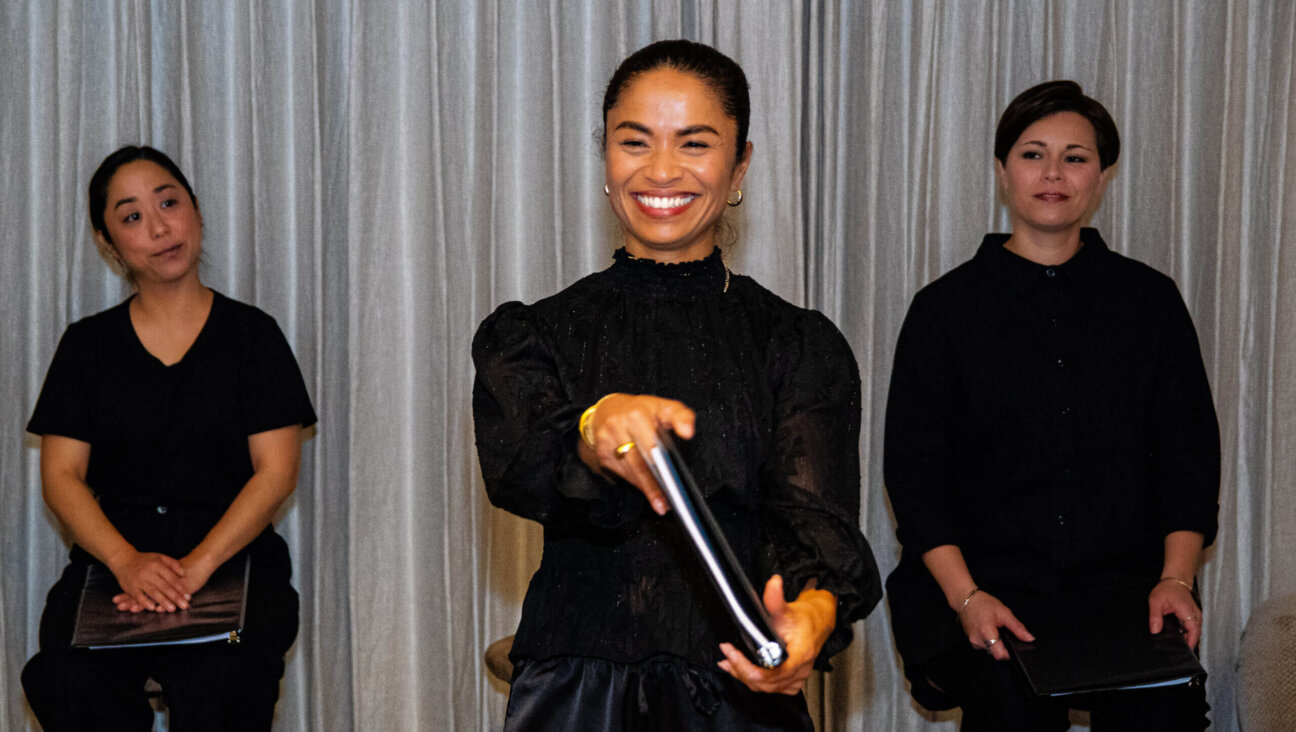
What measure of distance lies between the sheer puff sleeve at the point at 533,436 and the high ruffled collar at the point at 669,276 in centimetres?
17

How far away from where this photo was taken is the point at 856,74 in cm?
328

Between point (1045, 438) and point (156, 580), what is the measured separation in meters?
1.85

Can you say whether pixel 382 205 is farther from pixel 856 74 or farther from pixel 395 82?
pixel 856 74

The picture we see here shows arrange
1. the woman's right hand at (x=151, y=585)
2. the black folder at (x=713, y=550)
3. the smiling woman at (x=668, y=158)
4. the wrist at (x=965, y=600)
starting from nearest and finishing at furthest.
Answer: the black folder at (x=713, y=550) → the smiling woman at (x=668, y=158) → the wrist at (x=965, y=600) → the woman's right hand at (x=151, y=585)

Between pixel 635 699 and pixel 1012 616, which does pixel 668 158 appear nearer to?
pixel 635 699

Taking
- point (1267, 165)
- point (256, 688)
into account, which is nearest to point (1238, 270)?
point (1267, 165)

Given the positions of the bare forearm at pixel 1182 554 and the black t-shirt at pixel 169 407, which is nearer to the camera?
the bare forearm at pixel 1182 554

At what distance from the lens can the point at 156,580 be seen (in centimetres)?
272

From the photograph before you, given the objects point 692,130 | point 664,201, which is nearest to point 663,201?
point 664,201

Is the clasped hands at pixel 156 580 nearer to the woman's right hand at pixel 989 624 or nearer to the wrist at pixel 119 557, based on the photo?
the wrist at pixel 119 557

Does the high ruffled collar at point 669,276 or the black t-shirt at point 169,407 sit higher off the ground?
the high ruffled collar at point 669,276

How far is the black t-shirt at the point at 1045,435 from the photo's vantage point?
266 cm

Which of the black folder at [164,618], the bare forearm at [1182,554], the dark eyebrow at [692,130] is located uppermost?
the dark eyebrow at [692,130]

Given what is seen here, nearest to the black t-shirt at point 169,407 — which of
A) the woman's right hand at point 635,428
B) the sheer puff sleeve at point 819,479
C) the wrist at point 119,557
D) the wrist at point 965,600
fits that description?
the wrist at point 119,557
